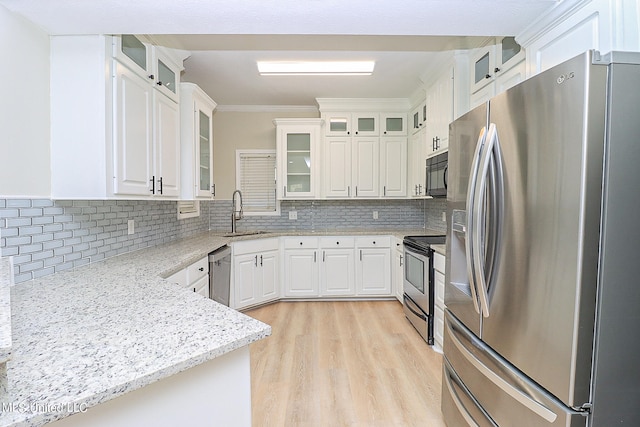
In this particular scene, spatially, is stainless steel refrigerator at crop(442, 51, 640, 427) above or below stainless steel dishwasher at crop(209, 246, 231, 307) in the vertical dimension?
above

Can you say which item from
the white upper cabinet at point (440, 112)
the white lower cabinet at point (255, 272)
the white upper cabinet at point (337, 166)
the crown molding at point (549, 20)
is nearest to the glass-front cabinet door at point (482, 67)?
the white upper cabinet at point (440, 112)

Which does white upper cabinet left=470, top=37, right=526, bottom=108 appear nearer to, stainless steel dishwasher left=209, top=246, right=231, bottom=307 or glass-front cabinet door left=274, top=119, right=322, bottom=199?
glass-front cabinet door left=274, top=119, right=322, bottom=199

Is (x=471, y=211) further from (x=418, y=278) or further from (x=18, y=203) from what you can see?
(x=18, y=203)

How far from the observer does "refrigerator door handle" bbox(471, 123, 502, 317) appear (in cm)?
121

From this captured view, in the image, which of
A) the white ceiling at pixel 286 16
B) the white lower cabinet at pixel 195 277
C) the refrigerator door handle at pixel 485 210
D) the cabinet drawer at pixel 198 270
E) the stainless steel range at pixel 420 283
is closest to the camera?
the refrigerator door handle at pixel 485 210

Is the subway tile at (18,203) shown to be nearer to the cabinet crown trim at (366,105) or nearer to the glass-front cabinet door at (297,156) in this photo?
the glass-front cabinet door at (297,156)

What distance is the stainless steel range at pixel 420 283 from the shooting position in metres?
2.71

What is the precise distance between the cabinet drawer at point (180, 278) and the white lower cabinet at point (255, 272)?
1.20 meters

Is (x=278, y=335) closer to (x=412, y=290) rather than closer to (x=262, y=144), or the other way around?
(x=412, y=290)

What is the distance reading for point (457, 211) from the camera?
1.59 metres

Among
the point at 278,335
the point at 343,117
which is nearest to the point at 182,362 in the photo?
the point at 278,335

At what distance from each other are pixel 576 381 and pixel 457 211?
819mm

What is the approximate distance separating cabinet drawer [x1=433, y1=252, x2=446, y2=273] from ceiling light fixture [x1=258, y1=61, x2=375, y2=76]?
5.99 ft

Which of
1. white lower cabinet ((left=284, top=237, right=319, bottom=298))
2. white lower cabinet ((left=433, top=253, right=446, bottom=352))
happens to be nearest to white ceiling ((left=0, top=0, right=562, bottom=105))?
white lower cabinet ((left=433, top=253, right=446, bottom=352))
